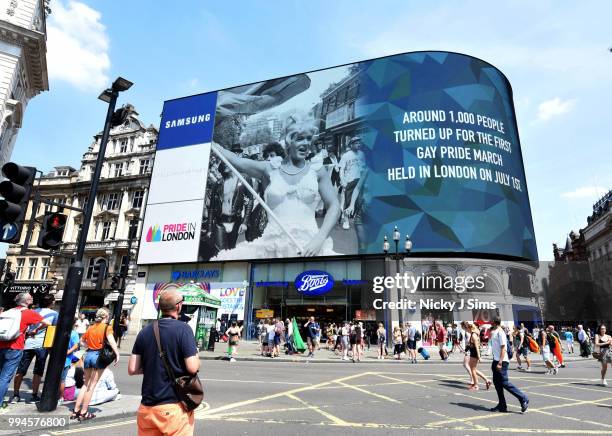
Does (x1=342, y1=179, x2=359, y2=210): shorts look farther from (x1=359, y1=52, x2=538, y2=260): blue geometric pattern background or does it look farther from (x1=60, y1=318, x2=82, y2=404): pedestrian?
(x1=60, y1=318, x2=82, y2=404): pedestrian

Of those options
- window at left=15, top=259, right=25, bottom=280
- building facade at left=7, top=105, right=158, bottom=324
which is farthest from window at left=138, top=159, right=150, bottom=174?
window at left=15, top=259, right=25, bottom=280

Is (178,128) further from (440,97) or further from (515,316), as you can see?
(515,316)

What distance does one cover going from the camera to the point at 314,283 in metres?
34.0

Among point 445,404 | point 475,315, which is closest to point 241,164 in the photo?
point 475,315

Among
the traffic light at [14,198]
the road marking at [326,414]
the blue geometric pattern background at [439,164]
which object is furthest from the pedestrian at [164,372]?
the blue geometric pattern background at [439,164]

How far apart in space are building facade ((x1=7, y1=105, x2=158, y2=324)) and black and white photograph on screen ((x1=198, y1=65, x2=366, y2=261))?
9795mm

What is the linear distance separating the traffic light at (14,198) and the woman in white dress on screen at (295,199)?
92.5 feet

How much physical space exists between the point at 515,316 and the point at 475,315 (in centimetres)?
372

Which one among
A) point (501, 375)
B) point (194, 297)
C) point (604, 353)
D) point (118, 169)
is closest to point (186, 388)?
point (501, 375)

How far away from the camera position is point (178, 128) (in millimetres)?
45344

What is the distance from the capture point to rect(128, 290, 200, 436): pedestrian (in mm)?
3213

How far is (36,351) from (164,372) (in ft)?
20.9

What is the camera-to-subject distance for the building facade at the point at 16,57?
2870 centimetres

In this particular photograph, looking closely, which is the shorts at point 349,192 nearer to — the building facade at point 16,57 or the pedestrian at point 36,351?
the building facade at point 16,57
